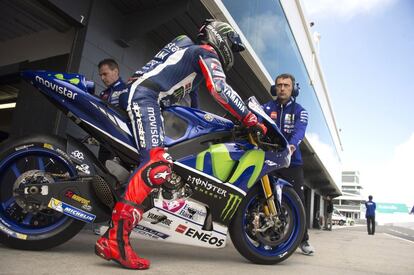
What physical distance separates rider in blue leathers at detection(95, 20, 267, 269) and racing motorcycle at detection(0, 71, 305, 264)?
0.50 ft

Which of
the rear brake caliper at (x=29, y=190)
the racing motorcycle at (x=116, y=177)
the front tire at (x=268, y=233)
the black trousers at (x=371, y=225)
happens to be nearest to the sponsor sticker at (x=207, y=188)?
the racing motorcycle at (x=116, y=177)

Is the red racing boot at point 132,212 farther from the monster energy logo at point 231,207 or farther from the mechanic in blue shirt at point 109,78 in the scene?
the mechanic in blue shirt at point 109,78

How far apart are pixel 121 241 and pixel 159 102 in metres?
1.03

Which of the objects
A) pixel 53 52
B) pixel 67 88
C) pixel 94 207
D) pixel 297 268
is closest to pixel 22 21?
pixel 53 52

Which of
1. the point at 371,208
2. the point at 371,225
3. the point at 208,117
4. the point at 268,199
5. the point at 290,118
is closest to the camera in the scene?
the point at 208,117

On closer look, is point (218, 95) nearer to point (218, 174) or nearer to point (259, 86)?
point (218, 174)

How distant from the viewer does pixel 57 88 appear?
93.0 inches

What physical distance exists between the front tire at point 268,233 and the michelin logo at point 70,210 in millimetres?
1120

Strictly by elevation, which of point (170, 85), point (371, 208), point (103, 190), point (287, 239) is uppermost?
point (170, 85)

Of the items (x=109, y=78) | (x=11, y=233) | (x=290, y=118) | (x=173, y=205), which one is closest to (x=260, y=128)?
(x=173, y=205)

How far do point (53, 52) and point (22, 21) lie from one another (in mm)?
696

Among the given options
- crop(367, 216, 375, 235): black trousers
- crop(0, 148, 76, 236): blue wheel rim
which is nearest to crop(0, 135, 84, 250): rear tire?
crop(0, 148, 76, 236): blue wheel rim

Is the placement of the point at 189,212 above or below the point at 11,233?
above

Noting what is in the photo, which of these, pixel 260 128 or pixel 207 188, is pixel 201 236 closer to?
pixel 207 188
